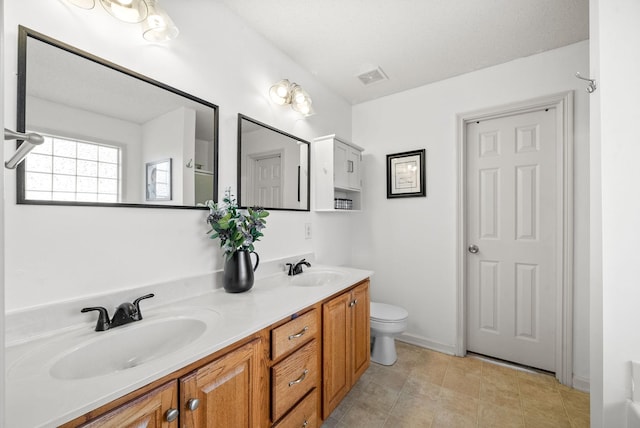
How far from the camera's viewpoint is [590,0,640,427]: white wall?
42.5 inches

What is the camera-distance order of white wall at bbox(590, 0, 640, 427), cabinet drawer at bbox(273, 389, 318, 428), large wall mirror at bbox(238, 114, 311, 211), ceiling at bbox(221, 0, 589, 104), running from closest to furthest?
white wall at bbox(590, 0, 640, 427) → cabinet drawer at bbox(273, 389, 318, 428) → ceiling at bbox(221, 0, 589, 104) → large wall mirror at bbox(238, 114, 311, 211)

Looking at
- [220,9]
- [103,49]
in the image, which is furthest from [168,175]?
[220,9]

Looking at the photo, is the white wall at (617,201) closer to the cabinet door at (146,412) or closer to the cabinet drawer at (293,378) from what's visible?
the cabinet drawer at (293,378)

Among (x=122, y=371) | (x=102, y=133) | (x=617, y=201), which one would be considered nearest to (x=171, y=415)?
(x=122, y=371)

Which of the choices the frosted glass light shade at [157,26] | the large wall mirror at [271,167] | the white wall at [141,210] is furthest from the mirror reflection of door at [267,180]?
the frosted glass light shade at [157,26]

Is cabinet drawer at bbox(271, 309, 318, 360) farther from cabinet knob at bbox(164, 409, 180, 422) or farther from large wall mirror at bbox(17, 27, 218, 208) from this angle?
large wall mirror at bbox(17, 27, 218, 208)

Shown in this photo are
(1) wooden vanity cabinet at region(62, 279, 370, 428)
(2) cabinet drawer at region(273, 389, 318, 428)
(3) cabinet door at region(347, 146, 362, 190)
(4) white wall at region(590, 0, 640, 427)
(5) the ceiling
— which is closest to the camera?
(1) wooden vanity cabinet at region(62, 279, 370, 428)

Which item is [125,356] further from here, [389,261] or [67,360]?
[389,261]

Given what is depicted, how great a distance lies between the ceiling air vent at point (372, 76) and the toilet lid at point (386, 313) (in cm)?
200

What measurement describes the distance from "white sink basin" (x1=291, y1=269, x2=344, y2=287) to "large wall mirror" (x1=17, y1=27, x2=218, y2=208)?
0.87m

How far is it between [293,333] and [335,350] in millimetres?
433

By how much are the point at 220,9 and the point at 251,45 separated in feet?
0.83

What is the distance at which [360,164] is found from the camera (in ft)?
8.83

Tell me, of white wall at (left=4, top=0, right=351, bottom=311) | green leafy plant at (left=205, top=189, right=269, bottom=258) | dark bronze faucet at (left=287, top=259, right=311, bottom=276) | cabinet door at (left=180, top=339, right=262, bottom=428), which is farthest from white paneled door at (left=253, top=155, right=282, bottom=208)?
cabinet door at (left=180, top=339, right=262, bottom=428)
